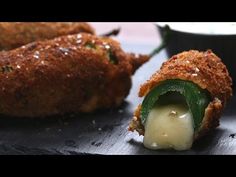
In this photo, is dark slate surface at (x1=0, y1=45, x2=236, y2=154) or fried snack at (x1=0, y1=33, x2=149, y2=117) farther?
fried snack at (x1=0, y1=33, x2=149, y2=117)

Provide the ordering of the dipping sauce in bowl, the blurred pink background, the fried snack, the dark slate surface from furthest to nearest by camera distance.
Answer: the blurred pink background
the dipping sauce in bowl
the fried snack
the dark slate surface

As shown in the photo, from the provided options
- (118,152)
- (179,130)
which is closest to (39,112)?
(118,152)

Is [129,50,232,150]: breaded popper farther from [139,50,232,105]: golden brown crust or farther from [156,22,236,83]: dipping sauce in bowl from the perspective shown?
[156,22,236,83]: dipping sauce in bowl

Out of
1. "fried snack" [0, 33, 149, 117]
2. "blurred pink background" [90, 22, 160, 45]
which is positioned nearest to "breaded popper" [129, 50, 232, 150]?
"fried snack" [0, 33, 149, 117]

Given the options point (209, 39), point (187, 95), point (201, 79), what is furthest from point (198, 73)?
point (209, 39)

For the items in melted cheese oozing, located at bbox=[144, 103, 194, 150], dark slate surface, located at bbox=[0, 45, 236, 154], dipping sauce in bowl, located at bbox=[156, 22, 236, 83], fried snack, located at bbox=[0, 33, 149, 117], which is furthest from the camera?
dipping sauce in bowl, located at bbox=[156, 22, 236, 83]

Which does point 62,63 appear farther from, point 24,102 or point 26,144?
point 26,144

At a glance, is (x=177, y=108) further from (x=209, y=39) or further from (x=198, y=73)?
(x=209, y=39)

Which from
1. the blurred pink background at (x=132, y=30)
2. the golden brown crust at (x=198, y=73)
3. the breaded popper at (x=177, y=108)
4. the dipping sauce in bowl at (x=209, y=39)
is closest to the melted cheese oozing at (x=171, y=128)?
the breaded popper at (x=177, y=108)
